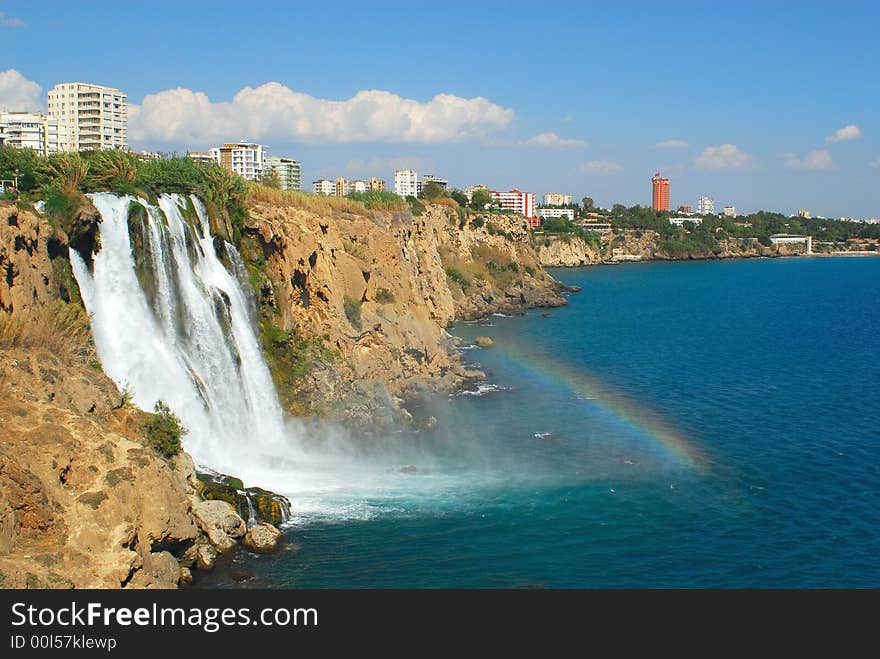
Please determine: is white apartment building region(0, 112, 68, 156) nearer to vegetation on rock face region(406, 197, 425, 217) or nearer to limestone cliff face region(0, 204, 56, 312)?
vegetation on rock face region(406, 197, 425, 217)

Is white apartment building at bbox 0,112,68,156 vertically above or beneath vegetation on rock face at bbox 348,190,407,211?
above

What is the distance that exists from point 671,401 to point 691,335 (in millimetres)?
25643

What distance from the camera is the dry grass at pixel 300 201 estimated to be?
42.1 meters

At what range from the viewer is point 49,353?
867 inches

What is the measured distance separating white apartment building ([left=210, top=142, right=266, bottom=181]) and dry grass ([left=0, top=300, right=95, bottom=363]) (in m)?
Answer: 118

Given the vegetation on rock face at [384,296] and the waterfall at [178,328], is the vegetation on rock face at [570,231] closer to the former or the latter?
the vegetation on rock face at [384,296]

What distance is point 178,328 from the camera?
94.4 ft

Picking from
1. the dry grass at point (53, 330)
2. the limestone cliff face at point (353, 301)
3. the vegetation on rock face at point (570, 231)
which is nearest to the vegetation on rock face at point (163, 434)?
the dry grass at point (53, 330)

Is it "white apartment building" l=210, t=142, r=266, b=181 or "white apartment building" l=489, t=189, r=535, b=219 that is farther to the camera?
"white apartment building" l=489, t=189, r=535, b=219

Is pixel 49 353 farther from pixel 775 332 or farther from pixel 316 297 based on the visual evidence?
pixel 775 332

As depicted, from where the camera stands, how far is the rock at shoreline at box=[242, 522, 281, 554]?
71.6 ft

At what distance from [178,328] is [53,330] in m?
5.62

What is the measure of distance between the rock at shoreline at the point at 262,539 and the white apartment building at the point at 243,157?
123 meters

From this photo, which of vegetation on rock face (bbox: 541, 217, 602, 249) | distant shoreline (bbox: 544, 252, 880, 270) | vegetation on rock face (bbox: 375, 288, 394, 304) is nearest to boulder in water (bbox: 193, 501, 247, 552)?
vegetation on rock face (bbox: 375, 288, 394, 304)
